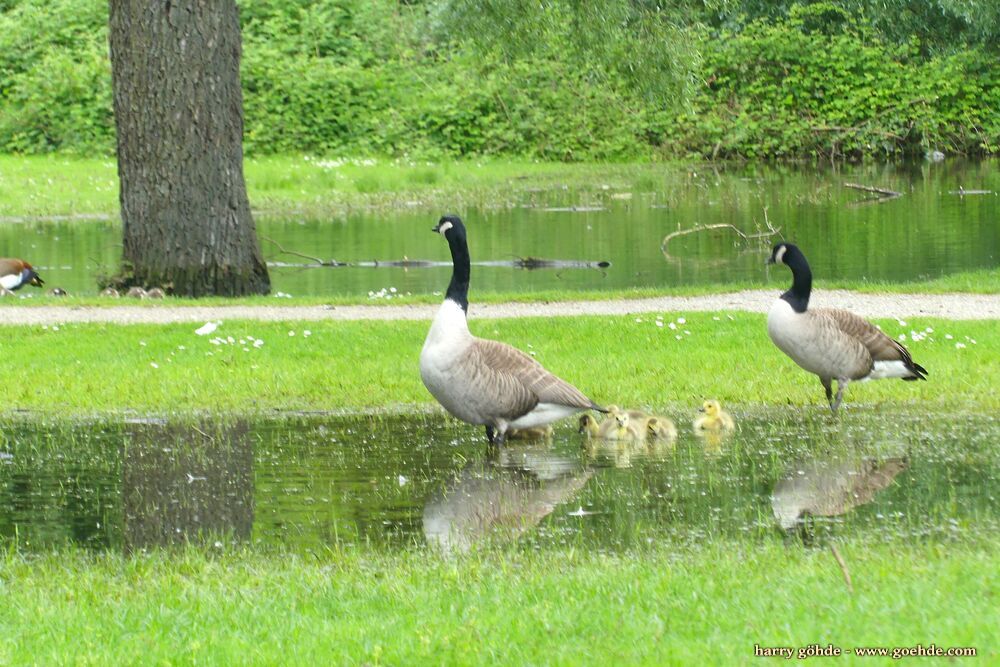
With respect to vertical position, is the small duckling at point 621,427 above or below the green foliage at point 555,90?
below

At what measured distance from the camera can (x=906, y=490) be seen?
9.50 meters

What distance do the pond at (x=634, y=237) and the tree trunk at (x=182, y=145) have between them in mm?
2028

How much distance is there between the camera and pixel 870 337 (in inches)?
478

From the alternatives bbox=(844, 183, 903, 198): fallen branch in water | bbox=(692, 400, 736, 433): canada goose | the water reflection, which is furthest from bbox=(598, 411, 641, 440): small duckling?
bbox=(844, 183, 903, 198): fallen branch in water

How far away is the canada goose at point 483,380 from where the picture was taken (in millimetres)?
10688

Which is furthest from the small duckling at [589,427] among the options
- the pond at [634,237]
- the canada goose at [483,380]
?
the pond at [634,237]

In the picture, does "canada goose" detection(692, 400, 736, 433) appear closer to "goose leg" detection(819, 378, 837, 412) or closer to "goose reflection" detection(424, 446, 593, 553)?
"goose reflection" detection(424, 446, 593, 553)

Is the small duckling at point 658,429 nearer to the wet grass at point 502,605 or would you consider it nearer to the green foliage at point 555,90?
the wet grass at point 502,605

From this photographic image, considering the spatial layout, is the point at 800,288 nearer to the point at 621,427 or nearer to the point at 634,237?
the point at 621,427

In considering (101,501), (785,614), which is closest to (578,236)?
(101,501)

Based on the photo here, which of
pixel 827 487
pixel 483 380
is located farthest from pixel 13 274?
pixel 827 487

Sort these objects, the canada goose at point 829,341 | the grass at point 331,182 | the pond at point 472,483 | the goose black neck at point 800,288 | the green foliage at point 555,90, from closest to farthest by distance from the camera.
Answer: the pond at point 472,483, the canada goose at point 829,341, the goose black neck at point 800,288, the grass at point 331,182, the green foliage at point 555,90

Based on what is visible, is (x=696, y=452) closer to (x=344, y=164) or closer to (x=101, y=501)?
(x=101, y=501)

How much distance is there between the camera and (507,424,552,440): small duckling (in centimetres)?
Result: 1158
